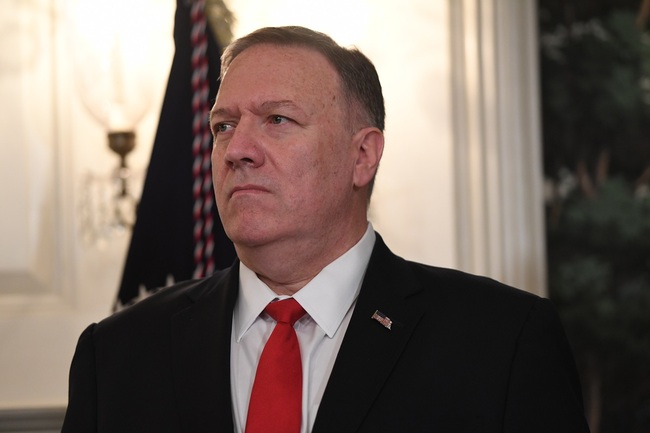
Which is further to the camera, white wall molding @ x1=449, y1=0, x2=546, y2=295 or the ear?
white wall molding @ x1=449, y1=0, x2=546, y2=295

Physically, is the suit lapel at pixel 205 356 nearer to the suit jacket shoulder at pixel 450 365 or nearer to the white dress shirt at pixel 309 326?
the white dress shirt at pixel 309 326

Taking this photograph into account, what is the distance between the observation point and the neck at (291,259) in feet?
6.16

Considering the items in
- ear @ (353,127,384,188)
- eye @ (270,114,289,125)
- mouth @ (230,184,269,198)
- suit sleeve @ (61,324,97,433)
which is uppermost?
eye @ (270,114,289,125)

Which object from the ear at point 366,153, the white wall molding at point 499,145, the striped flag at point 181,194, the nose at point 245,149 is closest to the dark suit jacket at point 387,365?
the ear at point 366,153

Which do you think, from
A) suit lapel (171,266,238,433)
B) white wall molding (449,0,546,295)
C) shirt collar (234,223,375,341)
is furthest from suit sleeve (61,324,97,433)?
white wall molding (449,0,546,295)

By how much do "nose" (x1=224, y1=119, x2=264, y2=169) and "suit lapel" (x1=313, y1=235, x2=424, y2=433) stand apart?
300 mm

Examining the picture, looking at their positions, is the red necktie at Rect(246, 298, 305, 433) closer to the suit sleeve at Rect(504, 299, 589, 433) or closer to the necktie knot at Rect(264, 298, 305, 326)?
the necktie knot at Rect(264, 298, 305, 326)

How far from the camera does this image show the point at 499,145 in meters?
3.30

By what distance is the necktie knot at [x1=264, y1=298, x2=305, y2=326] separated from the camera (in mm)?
1865

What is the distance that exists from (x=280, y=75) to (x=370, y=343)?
0.50 meters

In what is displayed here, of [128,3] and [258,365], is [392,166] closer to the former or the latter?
[128,3]

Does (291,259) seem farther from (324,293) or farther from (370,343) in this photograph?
(370,343)

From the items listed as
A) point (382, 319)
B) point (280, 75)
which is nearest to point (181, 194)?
point (280, 75)

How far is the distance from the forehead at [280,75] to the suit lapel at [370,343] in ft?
1.09
